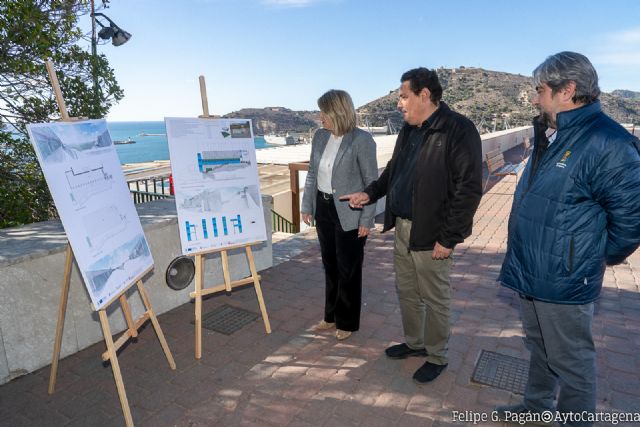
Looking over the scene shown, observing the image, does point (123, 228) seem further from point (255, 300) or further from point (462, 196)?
point (462, 196)

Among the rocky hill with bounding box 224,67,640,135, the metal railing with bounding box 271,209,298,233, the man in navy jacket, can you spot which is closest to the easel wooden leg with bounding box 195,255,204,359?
the man in navy jacket

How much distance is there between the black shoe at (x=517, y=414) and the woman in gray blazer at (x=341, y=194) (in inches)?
56.8

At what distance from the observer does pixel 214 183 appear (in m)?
3.60

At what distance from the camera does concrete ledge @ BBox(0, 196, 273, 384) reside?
3.08 metres

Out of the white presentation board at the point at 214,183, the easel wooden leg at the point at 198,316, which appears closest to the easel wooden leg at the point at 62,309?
the white presentation board at the point at 214,183

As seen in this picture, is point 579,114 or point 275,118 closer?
point 579,114

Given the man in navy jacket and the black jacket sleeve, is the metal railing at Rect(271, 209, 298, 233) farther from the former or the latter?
the man in navy jacket

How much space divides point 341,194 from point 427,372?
154 cm

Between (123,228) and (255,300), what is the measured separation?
6.56 feet

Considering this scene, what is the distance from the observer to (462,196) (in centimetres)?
262

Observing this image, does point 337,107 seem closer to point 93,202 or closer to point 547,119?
point 547,119

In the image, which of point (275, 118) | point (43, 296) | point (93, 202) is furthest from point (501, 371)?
point (275, 118)

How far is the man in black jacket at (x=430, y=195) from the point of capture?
263 centimetres

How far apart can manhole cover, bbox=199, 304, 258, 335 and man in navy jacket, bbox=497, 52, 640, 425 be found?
2713 millimetres
